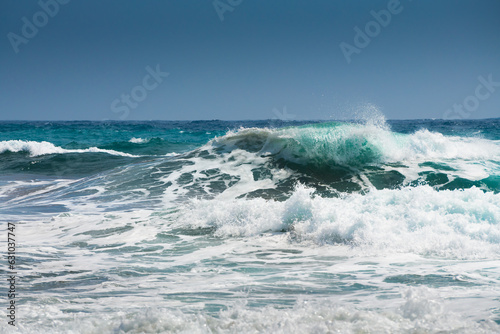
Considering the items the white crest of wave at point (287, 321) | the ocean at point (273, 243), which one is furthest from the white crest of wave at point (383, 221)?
the white crest of wave at point (287, 321)

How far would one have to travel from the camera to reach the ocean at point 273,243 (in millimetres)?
4184

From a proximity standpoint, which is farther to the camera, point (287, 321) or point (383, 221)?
point (383, 221)

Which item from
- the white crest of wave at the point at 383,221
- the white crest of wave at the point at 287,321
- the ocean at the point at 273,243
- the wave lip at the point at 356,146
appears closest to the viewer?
the white crest of wave at the point at 287,321

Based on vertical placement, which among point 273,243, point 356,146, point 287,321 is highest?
point 356,146

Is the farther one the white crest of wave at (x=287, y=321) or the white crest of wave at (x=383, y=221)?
the white crest of wave at (x=383, y=221)

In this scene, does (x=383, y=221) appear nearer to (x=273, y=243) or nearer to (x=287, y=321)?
(x=273, y=243)

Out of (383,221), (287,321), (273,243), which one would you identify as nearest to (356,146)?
(383,221)

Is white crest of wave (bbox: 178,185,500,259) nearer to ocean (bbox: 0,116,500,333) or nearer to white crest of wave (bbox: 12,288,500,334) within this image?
ocean (bbox: 0,116,500,333)

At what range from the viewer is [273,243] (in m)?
7.53

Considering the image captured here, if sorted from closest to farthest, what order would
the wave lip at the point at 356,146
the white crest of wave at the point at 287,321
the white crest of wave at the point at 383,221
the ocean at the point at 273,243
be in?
1. the white crest of wave at the point at 287,321
2. the ocean at the point at 273,243
3. the white crest of wave at the point at 383,221
4. the wave lip at the point at 356,146

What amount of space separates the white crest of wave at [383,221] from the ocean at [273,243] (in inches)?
1.1

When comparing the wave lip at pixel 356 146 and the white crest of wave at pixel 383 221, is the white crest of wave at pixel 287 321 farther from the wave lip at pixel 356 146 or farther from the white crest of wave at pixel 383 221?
the wave lip at pixel 356 146

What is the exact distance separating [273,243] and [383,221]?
5.81ft

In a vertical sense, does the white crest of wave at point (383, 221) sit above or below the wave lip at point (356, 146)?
below
